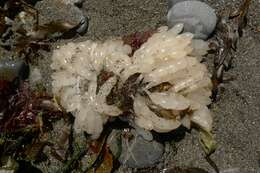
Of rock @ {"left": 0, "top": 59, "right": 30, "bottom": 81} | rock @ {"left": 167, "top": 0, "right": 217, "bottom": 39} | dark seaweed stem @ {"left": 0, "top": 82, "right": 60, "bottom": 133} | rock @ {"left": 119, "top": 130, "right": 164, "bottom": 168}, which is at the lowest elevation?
rock @ {"left": 119, "top": 130, "right": 164, "bottom": 168}

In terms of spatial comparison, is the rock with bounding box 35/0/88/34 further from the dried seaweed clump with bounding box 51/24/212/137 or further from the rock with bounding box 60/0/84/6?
the dried seaweed clump with bounding box 51/24/212/137

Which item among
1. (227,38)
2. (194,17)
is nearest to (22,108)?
(194,17)

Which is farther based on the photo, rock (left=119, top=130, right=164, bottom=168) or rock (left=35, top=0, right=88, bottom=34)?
rock (left=35, top=0, right=88, bottom=34)

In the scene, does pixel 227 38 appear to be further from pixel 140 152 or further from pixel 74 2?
pixel 74 2

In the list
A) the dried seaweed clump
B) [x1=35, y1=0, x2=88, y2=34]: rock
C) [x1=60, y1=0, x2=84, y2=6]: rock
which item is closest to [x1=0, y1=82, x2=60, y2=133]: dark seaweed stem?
the dried seaweed clump

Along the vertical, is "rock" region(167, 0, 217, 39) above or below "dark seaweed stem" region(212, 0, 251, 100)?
above

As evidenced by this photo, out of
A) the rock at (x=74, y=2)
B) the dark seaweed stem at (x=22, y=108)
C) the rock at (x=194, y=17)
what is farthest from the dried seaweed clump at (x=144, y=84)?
the rock at (x=74, y=2)

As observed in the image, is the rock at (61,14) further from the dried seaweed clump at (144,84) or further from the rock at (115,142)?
the rock at (115,142)
